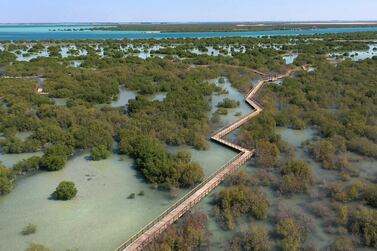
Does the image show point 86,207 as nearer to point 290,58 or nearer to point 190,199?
point 190,199

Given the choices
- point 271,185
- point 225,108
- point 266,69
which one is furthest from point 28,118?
point 266,69

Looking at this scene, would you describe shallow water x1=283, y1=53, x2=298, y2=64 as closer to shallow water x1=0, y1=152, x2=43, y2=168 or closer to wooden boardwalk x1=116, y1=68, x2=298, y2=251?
wooden boardwalk x1=116, y1=68, x2=298, y2=251

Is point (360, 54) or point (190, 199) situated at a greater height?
point (190, 199)

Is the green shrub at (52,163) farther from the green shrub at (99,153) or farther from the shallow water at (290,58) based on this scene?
the shallow water at (290,58)

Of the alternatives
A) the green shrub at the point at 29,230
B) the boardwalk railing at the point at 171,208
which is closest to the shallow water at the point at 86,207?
the green shrub at the point at 29,230

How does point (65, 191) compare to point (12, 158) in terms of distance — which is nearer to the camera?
point (65, 191)

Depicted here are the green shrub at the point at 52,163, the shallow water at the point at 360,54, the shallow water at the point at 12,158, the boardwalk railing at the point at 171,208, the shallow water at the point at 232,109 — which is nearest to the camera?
the boardwalk railing at the point at 171,208

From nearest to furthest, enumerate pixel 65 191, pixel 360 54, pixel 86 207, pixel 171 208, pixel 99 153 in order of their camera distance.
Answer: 1. pixel 171 208
2. pixel 86 207
3. pixel 65 191
4. pixel 99 153
5. pixel 360 54

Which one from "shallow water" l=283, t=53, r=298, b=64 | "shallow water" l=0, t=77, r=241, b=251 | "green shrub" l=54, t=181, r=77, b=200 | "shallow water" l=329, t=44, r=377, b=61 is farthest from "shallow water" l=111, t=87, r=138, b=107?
"shallow water" l=329, t=44, r=377, b=61

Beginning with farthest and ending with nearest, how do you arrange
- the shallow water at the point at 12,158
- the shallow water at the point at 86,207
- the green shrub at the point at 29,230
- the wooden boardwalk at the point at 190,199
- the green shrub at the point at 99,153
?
1. the green shrub at the point at 99,153
2. the shallow water at the point at 12,158
3. the green shrub at the point at 29,230
4. the shallow water at the point at 86,207
5. the wooden boardwalk at the point at 190,199

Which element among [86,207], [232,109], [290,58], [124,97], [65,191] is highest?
[65,191]

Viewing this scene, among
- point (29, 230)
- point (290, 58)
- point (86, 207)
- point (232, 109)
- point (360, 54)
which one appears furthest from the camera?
point (360, 54)

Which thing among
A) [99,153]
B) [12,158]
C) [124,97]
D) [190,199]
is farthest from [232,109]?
[12,158]
